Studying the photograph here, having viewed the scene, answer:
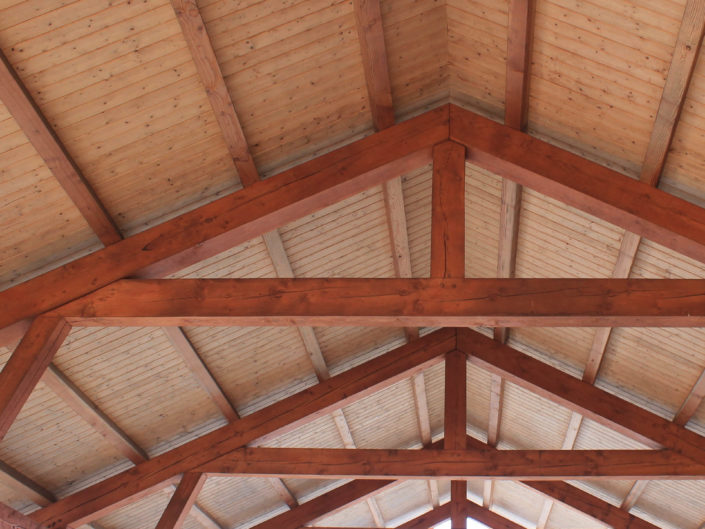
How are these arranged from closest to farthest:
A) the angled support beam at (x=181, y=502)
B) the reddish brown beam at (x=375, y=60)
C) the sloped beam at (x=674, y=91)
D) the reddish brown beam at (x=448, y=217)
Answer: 1. the sloped beam at (x=674, y=91)
2. the reddish brown beam at (x=375, y=60)
3. the reddish brown beam at (x=448, y=217)
4. the angled support beam at (x=181, y=502)

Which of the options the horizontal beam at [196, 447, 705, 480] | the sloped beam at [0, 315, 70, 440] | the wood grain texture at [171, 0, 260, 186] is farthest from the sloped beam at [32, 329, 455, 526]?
the wood grain texture at [171, 0, 260, 186]

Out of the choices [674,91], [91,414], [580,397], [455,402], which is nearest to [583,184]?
[674,91]

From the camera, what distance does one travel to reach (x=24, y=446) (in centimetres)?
649

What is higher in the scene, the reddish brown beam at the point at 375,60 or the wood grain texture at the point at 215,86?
the reddish brown beam at the point at 375,60

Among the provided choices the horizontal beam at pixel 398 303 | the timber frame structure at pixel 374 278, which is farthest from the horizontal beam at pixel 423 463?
the horizontal beam at pixel 398 303

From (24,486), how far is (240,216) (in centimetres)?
372

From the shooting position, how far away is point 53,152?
14.8 ft

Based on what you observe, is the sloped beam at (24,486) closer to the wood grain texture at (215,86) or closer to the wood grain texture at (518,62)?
the wood grain texture at (215,86)

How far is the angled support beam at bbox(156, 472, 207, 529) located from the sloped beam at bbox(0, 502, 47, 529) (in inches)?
45.8

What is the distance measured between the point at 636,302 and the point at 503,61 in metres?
1.95

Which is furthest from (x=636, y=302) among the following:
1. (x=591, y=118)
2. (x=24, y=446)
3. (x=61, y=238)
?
(x=24, y=446)

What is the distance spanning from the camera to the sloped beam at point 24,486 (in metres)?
6.52

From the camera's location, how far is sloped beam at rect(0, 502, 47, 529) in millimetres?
5719

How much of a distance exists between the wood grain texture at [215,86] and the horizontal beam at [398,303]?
35.5 inches
